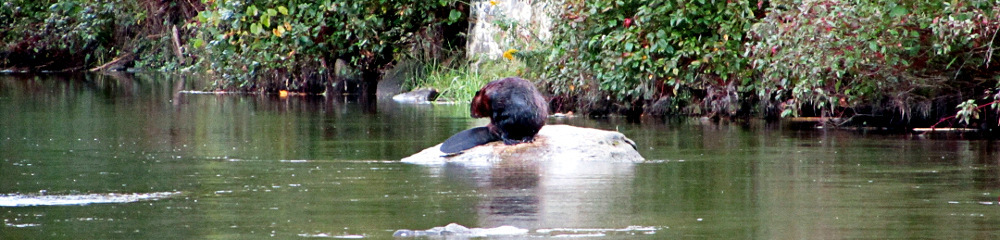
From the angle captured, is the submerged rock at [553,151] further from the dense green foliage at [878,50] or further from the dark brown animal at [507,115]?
the dense green foliage at [878,50]

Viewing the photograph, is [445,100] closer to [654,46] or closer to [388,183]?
[654,46]

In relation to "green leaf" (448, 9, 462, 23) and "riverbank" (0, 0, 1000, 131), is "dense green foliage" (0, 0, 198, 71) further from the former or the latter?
"green leaf" (448, 9, 462, 23)

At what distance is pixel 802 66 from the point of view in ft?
46.3

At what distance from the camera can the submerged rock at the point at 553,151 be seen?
10891 mm

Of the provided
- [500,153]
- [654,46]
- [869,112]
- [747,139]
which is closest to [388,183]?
[500,153]

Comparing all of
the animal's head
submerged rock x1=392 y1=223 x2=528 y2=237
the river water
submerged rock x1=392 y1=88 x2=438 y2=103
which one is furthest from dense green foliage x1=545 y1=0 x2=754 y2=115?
submerged rock x1=392 y1=223 x2=528 y2=237

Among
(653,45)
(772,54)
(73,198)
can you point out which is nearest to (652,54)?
(653,45)

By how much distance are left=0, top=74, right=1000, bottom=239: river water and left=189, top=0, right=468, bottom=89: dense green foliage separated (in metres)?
7.74

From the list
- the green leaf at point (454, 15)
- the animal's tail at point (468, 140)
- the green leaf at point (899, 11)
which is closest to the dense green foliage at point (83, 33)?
the green leaf at point (454, 15)

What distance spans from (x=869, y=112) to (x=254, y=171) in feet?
29.7

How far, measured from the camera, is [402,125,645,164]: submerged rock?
1089 centimetres

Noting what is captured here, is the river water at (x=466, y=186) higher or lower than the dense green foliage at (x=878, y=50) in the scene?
lower

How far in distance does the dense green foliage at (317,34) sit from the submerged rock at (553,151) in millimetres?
11815

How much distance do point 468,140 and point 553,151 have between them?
0.69 meters
